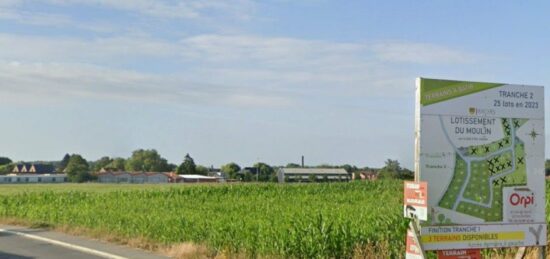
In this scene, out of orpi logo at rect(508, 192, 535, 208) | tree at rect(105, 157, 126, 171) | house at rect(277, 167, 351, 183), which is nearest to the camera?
orpi logo at rect(508, 192, 535, 208)

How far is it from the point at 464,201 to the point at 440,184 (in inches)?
16.3

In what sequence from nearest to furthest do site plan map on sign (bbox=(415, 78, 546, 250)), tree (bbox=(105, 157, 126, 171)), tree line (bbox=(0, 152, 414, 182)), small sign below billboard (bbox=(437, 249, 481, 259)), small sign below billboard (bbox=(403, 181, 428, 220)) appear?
small sign below billboard (bbox=(403, 181, 428, 220))
site plan map on sign (bbox=(415, 78, 546, 250))
small sign below billboard (bbox=(437, 249, 481, 259))
tree line (bbox=(0, 152, 414, 182))
tree (bbox=(105, 157, 126, 171))

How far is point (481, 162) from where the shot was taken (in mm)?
7754

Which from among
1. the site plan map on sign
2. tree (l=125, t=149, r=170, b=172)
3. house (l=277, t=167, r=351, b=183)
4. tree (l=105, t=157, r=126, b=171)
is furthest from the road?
tree (l=105, t=157, r=126, b=171)

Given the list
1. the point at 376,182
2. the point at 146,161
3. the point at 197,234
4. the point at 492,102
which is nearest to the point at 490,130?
the point at 492,102

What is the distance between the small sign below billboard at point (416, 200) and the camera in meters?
7.18

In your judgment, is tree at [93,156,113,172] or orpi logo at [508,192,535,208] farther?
tree at [93,156,113,172]

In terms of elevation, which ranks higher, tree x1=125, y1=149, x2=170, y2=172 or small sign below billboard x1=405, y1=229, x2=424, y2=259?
tree x1=125, y1=149, x2=170, y2=172

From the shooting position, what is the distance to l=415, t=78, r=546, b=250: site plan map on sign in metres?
7.46

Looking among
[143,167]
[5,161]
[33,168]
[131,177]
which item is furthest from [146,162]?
[5,161]

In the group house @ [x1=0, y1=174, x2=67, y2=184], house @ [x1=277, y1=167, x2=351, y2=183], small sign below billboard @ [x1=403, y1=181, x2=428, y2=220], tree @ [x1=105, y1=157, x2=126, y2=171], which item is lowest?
house @ [x1=0, y1=174, x2=67, y2=184]

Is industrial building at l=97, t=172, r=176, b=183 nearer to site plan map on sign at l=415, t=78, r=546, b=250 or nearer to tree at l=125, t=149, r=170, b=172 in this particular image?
tree at l=125, t=149, r=170, b=172

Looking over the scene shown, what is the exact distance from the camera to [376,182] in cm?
5047

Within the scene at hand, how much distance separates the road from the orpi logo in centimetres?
868
